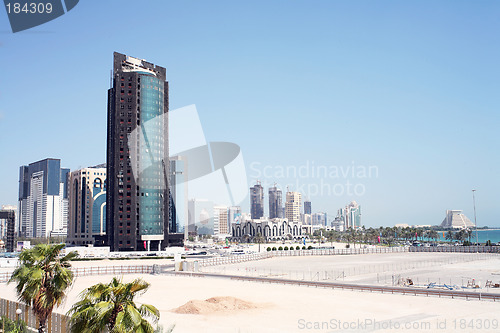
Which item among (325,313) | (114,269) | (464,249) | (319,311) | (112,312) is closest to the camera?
(112,312)

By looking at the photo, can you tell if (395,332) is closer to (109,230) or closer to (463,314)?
(463,314)

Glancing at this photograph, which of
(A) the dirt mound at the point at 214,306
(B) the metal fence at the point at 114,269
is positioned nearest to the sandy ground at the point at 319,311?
(A) the dirt mound at the point at 214,306

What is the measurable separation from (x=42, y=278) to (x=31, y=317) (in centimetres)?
668

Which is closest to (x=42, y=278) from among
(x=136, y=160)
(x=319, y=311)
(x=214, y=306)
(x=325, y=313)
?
(x=214, y=306)

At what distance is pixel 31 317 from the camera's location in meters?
27.1

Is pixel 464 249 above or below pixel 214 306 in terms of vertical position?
below

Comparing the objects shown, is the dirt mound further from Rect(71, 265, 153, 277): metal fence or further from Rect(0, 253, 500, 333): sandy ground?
Rect(71, 265, 153, 277): metal fence

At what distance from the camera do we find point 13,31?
18.5 metres

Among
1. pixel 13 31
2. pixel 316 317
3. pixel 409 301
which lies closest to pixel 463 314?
pixel 409 301

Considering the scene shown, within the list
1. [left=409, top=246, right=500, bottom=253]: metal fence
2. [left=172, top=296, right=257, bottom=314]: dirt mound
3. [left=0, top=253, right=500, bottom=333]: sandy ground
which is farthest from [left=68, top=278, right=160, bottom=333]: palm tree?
[left=409, top=246, right=500, bottom=253]: metal fence

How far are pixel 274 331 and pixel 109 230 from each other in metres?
119

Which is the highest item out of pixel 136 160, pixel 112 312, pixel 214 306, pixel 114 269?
pixel 136 160

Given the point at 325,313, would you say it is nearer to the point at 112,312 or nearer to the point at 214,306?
the point at 214,306

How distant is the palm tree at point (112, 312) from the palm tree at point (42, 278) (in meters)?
6.70
